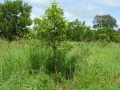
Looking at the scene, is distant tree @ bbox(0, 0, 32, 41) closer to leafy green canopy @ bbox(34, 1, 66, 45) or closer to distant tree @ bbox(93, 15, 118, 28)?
leafy green canopy @ bbox(34, 1, 66, 45)

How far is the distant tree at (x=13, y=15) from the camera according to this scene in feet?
65.6

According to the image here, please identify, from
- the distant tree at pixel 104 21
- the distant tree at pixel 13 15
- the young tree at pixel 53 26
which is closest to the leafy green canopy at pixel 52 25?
the young tree at pixel 53 26

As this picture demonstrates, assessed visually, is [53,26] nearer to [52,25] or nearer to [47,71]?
[52,25]

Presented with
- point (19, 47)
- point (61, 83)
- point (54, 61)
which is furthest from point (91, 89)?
point (19, 47)

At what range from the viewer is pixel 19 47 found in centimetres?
725

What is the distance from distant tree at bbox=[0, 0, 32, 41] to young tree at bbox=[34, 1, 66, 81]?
45.7 ft

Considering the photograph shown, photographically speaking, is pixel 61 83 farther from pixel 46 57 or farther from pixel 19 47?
pixel 19 47

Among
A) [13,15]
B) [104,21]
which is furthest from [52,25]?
[104,21]

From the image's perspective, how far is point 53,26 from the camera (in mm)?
5742

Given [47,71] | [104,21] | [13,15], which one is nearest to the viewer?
[47,71]

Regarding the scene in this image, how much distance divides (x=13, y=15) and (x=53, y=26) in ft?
54.4

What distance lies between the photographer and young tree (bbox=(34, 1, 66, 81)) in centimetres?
576

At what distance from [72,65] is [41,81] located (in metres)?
1.23

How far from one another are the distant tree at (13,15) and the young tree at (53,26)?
13931 mm
